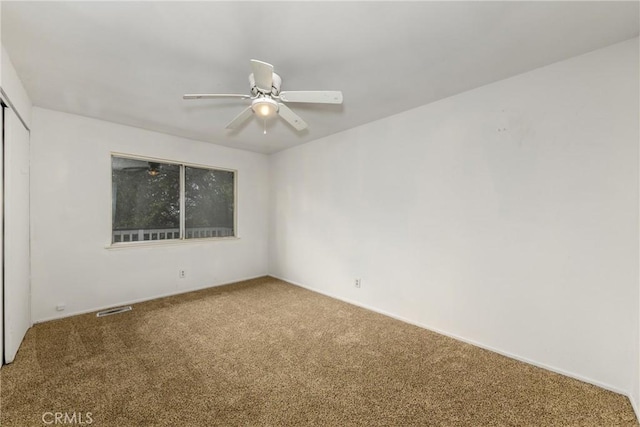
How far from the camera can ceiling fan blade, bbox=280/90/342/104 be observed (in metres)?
1.93

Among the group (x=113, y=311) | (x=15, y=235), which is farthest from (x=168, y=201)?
(x=15, y=235)

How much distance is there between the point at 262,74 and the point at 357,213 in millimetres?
2232

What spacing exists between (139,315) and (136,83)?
8.34 ft

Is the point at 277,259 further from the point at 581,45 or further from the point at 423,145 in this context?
the point at 581,45

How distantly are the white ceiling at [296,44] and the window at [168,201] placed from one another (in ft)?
3.74

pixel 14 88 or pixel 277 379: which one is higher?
pixel 14 88

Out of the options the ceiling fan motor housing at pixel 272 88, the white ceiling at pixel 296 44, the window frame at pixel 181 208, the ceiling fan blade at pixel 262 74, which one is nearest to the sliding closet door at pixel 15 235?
the white ceiling at pixel 296 44

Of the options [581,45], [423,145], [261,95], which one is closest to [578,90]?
[581,45]

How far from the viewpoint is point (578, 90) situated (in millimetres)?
2006

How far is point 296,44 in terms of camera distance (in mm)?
1848

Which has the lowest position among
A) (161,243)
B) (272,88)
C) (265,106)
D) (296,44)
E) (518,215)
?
(161,243)

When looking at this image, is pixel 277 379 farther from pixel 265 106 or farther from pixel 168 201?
pixel 168 201

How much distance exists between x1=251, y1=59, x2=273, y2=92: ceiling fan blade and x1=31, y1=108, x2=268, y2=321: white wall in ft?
8.97

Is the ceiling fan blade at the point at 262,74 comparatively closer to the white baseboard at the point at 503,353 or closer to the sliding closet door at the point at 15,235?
the sliding closet door at the point at 15,235
